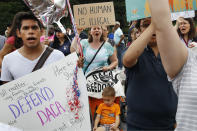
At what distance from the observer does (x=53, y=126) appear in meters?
2.68

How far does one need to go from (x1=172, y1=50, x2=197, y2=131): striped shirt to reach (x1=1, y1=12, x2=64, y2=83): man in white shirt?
1677 millimetres

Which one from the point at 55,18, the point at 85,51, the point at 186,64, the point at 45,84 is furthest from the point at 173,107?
the point at 85,51

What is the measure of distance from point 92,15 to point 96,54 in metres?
0.66

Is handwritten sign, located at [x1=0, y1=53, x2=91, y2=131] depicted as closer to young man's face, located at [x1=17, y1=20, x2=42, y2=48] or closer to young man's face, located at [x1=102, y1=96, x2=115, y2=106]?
young man's face, located at [x1=17, y1=20, x2=42, y2=48]

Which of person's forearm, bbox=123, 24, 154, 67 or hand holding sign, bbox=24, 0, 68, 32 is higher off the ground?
hand holding sign, bbox=24, 0, 68, 32

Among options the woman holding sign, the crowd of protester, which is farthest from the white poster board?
the woman holding sign

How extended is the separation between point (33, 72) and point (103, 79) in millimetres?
1879

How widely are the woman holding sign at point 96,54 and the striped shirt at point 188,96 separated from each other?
2808 millimetres

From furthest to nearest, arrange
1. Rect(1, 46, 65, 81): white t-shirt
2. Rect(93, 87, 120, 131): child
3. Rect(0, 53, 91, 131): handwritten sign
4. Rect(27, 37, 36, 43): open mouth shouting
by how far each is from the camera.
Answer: Rect(93, 87, 120, 131): child < Rect(27, 37, 36, 43): open mouth shouting < Rect(1, 46, 65, 81): white t-shirt < Rect(0, 53, 91, 131): handwritten sign

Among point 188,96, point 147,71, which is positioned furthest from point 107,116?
point 188,96

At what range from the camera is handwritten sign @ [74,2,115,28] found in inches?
176

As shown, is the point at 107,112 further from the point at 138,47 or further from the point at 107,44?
the point at 138,47

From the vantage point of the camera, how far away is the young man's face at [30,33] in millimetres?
2871

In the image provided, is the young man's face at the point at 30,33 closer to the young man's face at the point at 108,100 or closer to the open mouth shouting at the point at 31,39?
the open mouth shouting at the point at 31,39
